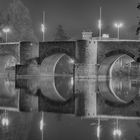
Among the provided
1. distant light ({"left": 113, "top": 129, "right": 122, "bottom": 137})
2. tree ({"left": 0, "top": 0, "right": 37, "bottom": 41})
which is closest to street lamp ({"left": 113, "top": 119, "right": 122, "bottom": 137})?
distant light ({"left": 113, "top": 129, "right": 122, "bottom": 137})

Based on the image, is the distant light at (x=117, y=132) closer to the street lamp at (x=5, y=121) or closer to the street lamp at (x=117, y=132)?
the street lamp at (x=117, y=132)

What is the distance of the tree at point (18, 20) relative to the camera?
239 feet

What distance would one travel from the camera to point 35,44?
45219mm

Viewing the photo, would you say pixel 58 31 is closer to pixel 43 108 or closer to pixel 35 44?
pixel 35 44

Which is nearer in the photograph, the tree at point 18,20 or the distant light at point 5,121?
the distant light at point 5,121

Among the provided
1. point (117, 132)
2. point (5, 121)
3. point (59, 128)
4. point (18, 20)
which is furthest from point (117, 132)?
point (18, 20)

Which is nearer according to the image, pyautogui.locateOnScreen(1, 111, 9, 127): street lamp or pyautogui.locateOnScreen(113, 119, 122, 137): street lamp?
pyautogui.locateOnScreen(113, 119, 122, 137): street lamp

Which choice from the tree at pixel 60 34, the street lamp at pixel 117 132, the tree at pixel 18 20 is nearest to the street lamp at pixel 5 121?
the street lamp at pixel 117 132

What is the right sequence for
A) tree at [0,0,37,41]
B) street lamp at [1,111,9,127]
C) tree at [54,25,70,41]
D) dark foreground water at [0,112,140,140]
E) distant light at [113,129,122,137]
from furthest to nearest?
1. tree at [54,25,70,41]
2. tree at [0,0,37,41]
3. street lamp at [1,111,9,127]
4. distant light at [113,129,122,137]
5. dark foreground water at [0,112,140,140]

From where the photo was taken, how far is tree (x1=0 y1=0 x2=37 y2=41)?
2864 inches

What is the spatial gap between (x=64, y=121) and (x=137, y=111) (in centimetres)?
381

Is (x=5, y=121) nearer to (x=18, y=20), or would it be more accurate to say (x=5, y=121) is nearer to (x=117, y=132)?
(x=117, y=132)

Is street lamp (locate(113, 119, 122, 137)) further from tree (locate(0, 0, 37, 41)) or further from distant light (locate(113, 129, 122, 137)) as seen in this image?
tree (locate(0, 0, 37, 41))

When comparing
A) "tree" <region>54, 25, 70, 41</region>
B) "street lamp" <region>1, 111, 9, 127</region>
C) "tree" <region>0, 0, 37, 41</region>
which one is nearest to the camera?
"street lamp" <region>1, 111, 9, 127</region>
